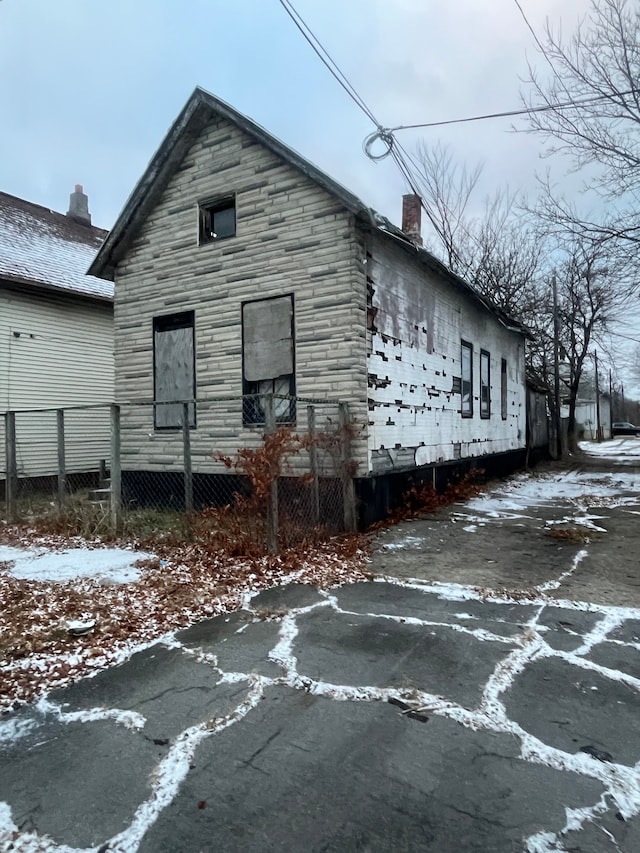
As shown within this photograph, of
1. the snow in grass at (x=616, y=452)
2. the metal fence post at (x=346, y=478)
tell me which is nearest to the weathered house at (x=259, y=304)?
the metal fence post at (x=346, y=478)

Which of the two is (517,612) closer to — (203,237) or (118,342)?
(203,237)

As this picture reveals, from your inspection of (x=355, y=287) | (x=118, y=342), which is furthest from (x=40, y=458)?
(x=355, y=287)

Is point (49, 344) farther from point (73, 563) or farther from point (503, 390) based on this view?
point (503, 390)

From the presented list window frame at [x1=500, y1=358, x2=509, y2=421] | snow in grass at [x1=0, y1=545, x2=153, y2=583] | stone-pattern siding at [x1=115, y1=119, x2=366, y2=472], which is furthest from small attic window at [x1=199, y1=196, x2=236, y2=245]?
window frame at [x1=500, y1=358, x2=509, y2=421]

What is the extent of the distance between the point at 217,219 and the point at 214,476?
14.6 ft

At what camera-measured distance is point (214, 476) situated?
28.9ft

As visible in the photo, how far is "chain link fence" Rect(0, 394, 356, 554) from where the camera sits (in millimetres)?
6118

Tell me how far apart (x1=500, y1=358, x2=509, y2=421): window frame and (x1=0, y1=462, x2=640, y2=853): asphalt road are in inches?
433

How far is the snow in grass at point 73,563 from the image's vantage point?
552 cm

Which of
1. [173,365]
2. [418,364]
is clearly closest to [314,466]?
[418,364]

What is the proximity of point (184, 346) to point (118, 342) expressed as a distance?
1625 millimetres

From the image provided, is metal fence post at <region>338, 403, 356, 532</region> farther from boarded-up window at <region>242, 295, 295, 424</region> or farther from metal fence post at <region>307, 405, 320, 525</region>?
boarded-up window at <region>242, 295, 295, 424</region>

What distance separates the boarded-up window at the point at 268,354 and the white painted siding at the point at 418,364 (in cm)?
128

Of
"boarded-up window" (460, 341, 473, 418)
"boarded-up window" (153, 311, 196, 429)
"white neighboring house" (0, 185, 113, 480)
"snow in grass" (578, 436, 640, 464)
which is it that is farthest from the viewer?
"snow in grass" (578, 436, 640, 464)
